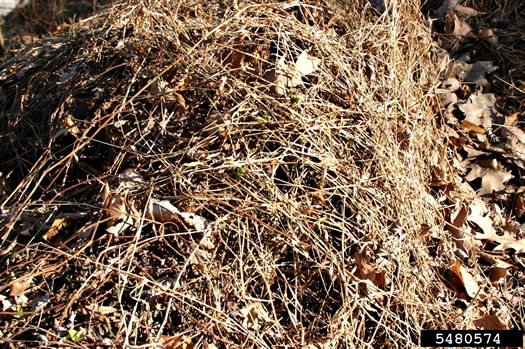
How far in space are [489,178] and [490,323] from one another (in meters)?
0.92

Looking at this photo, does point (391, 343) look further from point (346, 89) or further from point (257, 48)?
point (257, 48)

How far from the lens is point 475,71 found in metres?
3.19

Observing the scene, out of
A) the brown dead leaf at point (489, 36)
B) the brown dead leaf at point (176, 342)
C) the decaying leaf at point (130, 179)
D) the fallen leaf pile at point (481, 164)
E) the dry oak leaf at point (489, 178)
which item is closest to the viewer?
the brown dead leaf at point (176, 342)

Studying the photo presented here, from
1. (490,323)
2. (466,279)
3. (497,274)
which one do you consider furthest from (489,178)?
(490,323)

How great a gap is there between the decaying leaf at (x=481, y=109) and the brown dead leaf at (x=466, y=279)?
1044 millimetres

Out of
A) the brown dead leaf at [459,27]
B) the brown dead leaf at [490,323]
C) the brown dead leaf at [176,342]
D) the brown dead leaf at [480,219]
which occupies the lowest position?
the brown dead leaf at [490,323]

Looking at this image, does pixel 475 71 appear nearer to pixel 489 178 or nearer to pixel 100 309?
pixel 489 178

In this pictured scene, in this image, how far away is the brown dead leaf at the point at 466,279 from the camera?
2.23 meters

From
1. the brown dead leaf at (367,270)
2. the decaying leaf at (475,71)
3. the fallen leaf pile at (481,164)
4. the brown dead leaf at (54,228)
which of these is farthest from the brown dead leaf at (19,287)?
the decaying leaf at (475,71)

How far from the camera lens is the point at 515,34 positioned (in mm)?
3326

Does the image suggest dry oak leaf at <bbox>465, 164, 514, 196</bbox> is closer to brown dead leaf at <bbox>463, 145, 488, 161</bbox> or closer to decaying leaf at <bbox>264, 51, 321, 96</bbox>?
brown dead leaf at <bbox>463, 145, 488, 161</bbox>

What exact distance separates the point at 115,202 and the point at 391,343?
1.28 metres

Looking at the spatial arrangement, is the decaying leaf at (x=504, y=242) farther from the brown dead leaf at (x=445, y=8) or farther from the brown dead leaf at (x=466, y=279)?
the brown dead leaf at (x=445, y=8)

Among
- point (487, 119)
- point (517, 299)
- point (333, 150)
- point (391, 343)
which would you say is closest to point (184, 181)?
point (333, 150)
